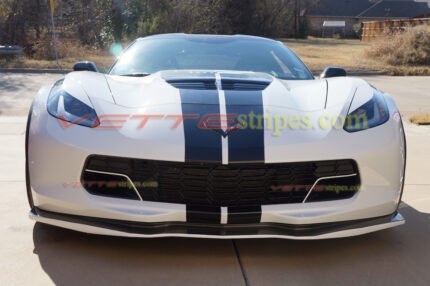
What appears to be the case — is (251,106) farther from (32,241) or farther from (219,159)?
(32,241)

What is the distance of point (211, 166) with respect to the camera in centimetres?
229

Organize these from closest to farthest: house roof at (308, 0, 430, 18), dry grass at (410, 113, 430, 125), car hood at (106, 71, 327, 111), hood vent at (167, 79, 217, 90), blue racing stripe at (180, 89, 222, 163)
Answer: blue racing stripe at (180, 89, 222, 163)
car hood at (106, 71, 327, 111)
hood vent at (167, 79, 217, 90)
dry grass at (410, 113, 430, 125)
house roof at (308, 0, 430, 18)

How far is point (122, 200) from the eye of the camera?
2326mm

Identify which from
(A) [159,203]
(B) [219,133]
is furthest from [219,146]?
(A) [159,203]

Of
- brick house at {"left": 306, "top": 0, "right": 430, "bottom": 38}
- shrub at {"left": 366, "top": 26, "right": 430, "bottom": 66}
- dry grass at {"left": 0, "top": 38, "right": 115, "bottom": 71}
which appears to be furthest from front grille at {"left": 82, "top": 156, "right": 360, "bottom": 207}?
brick house at {"left": 306, "top": 0, "right": 430, "bottom": 38}

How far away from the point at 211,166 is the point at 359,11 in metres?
69.7

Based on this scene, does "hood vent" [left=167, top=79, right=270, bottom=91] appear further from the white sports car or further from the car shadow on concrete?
the car shadow on concrete

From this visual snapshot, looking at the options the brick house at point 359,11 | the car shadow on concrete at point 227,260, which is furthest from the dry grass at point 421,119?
the brick house at point 359,11

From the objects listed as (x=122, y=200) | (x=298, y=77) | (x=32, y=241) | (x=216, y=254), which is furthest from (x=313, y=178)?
(x=32, y=241)

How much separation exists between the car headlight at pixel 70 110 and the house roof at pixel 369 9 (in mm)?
64500

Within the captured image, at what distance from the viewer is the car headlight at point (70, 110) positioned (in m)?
2.44

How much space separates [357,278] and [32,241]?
1.70m

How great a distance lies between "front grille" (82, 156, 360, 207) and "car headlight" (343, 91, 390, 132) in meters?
0.26

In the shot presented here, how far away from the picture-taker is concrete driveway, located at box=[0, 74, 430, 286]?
2.31 m
